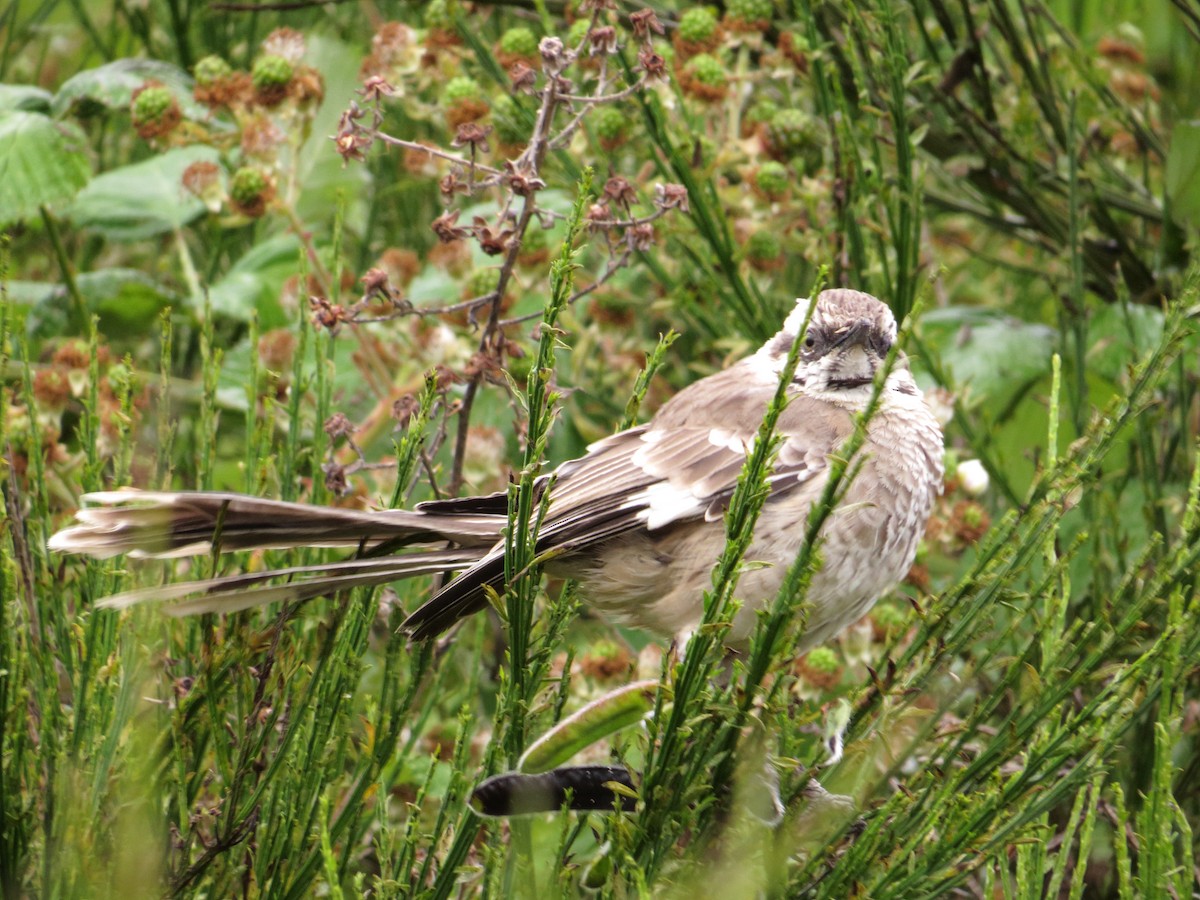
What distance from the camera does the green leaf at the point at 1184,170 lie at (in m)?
3.32

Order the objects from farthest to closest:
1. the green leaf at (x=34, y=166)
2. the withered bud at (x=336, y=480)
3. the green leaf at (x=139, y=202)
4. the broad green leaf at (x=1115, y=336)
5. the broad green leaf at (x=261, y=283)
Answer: the green leaf at (x=139, y=202), the broad green leaf at (x=261, y=283), the broad green leaf at (x=1115, y=336), the green leaf at (x=34, y=166), the withered bud at (x=336, y=480)

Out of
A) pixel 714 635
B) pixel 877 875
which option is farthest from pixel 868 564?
pixel 714 635

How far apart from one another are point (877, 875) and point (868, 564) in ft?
2.06

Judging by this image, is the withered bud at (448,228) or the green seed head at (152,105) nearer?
the withered bud at (448,228)

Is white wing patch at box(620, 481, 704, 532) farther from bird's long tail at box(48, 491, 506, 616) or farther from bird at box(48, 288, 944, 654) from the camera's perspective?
bird's long tail at box(48, 491, 506, 616)

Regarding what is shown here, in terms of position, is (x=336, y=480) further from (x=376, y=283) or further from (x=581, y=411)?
(x=581, y=411)

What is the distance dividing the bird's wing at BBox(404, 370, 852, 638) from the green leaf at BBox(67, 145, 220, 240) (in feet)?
5.51

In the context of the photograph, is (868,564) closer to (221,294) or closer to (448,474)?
(448,474)

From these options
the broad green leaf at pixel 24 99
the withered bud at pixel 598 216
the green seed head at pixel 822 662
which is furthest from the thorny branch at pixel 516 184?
the broad green leaf at pixel 24 99

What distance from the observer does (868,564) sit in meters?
2.43

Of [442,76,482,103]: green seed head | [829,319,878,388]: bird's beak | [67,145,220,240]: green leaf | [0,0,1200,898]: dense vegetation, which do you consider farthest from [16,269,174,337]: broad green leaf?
[829,319,878,388]: bird's beak

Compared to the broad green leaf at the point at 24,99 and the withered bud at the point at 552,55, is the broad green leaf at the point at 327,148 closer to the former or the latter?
the broad green leaf at the point at 24,99

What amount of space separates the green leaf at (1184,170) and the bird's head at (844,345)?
1.07 m

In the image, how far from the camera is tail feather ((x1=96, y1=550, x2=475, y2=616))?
1.87 meters
